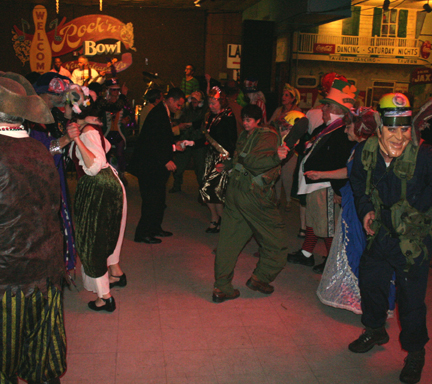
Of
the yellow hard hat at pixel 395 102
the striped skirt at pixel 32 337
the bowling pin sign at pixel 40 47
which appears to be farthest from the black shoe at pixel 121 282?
the bowling pin sign at pixel 40 47

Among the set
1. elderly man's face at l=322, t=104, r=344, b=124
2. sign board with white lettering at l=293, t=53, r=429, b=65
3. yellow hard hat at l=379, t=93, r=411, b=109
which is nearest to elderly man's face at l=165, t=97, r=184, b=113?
elderly man's face at l=322, t=104, r=344, b=124

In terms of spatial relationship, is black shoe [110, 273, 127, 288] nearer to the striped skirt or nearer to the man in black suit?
the man in black suit

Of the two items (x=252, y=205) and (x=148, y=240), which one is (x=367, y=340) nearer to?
(x=252, y=205)

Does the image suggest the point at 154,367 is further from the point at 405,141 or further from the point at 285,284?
the point at 405,141

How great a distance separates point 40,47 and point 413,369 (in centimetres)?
1392

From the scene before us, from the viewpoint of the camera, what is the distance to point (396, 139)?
9.30 ft

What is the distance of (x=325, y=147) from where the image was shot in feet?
14.2

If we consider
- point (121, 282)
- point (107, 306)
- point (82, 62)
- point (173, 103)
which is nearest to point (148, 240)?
point (121, 282)

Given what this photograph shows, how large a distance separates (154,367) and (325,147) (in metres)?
2.53

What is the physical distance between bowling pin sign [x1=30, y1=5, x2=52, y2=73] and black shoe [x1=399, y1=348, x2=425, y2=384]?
1349 centimetres

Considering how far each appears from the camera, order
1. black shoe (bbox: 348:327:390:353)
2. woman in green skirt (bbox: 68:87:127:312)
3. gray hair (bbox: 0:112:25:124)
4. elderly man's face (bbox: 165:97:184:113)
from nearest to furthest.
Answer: gray hair (bbox: 0:112:25:124) → black shoe (bbox: 348:327:390:353) → woman in green skirt (bbox: 68:87:127:312) → elderly man's face (bbox: 165:97:184:113)

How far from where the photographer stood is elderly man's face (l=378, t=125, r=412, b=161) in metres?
2.83

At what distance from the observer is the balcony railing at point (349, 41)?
42.4 ft

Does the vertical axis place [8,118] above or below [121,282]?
above
